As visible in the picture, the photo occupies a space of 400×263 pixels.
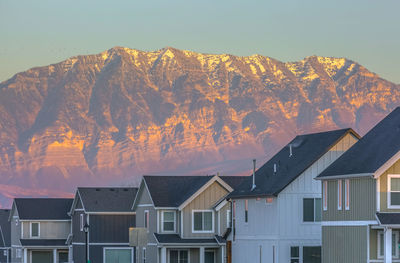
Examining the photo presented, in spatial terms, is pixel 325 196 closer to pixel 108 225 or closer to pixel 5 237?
pixel 108 225

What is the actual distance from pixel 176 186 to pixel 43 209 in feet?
94.3

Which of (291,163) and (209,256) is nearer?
(291,163)

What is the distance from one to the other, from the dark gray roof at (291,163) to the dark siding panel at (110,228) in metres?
26.8

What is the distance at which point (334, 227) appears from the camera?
5684 cm

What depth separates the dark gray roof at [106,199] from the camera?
98250 millimetres

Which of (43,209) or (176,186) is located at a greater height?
(176,186)

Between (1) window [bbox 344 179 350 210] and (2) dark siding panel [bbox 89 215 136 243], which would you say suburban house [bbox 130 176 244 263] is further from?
(1) window [bbox 344 179 350 210]

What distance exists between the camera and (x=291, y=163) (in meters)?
69.6

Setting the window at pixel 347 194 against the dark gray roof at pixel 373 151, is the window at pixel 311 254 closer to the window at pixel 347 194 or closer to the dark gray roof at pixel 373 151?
the dark gray roof at pixel 373 151

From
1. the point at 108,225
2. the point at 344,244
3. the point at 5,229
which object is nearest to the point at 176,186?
the point at 108,225

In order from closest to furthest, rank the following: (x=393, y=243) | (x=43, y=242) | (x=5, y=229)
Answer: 1. (x=393, y=243)
2. (x=43, y=242)
3. (x=5, y=229)

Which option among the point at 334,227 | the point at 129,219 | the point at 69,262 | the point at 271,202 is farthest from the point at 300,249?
the point at 69,262

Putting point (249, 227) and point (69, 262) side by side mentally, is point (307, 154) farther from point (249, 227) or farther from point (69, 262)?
point (69, 262)

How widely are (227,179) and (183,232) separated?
5.99 m
